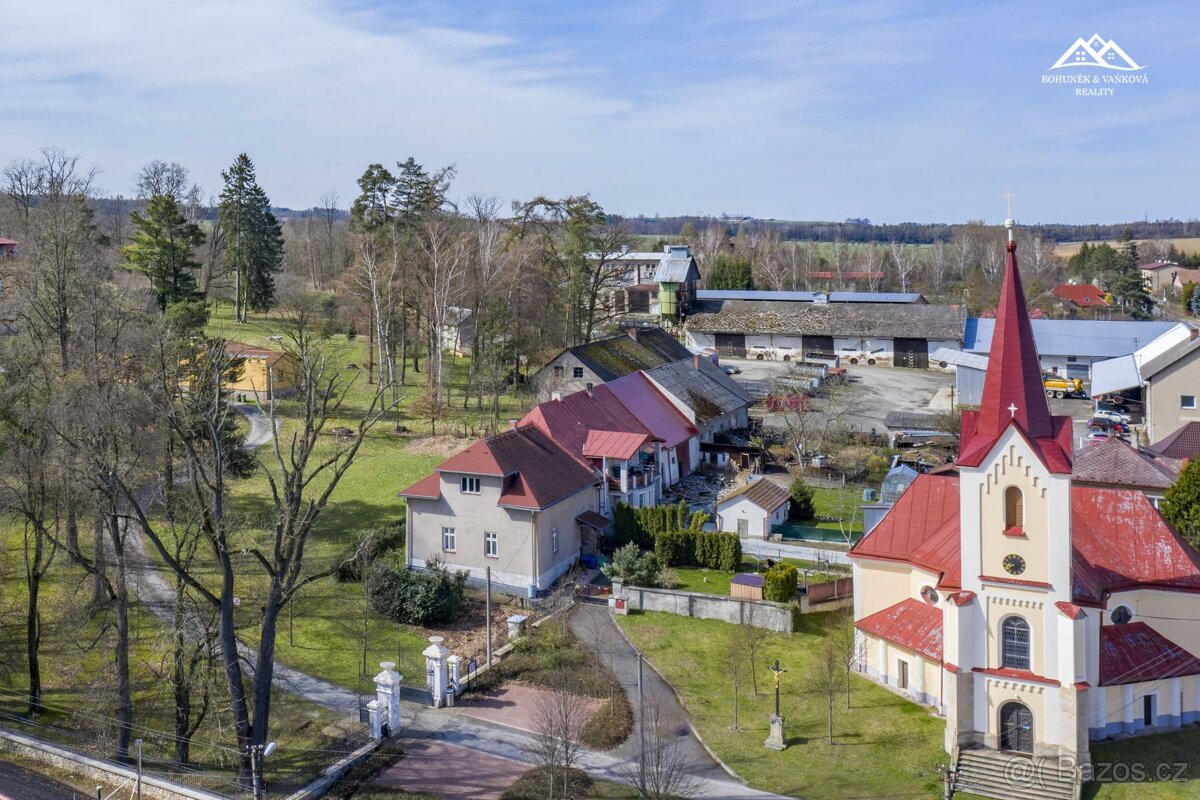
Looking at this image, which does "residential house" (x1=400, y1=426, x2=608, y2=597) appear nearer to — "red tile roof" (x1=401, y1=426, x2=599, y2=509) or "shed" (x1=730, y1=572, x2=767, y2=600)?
"red tile roof" (x1=401, y1=426, x2=599, y2=509)

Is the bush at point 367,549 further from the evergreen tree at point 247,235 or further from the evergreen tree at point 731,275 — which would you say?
the evergreen tree at point 731,275

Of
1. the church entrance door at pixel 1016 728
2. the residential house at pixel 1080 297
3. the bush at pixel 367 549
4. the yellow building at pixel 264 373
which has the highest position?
the residential house at pixel 1080 297

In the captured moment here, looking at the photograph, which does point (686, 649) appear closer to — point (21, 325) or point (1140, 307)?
point (21, 325)


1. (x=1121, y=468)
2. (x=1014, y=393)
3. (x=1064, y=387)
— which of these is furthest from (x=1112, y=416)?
(x=1014, y=393)

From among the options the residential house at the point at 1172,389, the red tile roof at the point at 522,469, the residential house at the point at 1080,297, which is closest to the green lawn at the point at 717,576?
the red tile roof at the point at 522,469

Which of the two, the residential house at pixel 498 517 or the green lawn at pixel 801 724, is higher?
the residential house at pixel 498 517

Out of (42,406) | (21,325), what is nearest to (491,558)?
Answer: (42,406)
